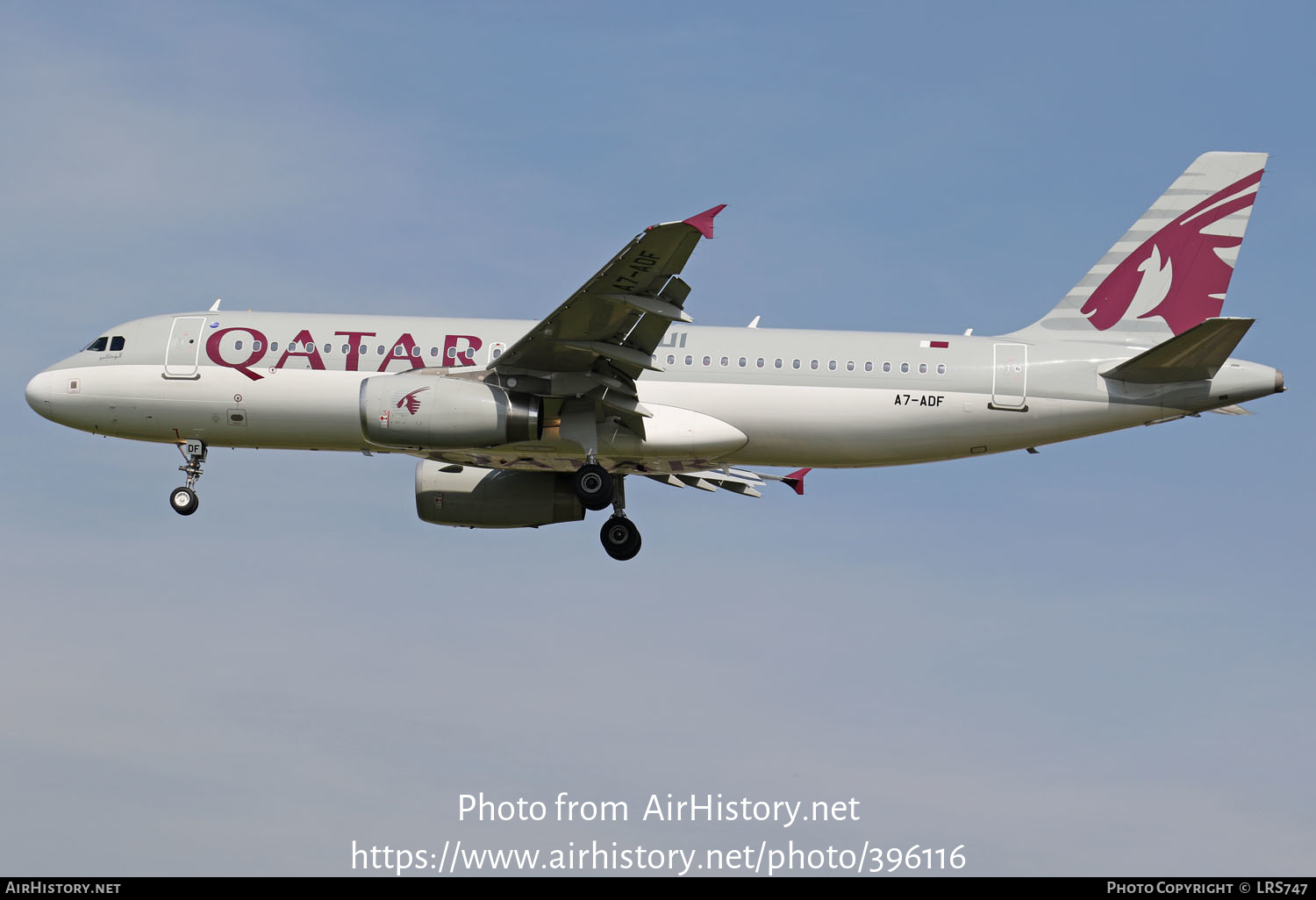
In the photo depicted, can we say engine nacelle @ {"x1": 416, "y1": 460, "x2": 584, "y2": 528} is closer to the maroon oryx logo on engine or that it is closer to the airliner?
the airliner

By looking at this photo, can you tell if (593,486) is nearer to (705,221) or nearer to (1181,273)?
(705,221)

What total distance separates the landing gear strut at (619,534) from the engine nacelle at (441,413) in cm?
458

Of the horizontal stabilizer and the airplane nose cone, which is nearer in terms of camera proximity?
the horizontal stabilizer

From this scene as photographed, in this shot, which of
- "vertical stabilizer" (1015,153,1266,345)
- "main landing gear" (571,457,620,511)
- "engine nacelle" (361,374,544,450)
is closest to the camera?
"engine nacelle" (361,374,544,450)

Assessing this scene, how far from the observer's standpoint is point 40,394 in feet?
127

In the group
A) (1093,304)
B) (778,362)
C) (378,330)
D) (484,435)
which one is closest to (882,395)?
(778,362)

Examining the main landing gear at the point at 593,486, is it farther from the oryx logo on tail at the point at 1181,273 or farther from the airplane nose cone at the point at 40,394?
the airplane nose cone at the point at 40,394

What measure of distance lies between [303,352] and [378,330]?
5.83 feet

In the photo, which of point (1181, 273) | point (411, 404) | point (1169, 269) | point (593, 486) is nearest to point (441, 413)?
point (411, 404)

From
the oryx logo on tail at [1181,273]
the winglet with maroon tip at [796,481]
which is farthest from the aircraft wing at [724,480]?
the oryx logo on tail at [1181,273]

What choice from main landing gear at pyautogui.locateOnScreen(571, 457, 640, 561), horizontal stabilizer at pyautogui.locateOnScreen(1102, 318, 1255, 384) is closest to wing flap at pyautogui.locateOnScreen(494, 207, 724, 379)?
main landing gear at pyautogui.locateOnScreen(571, 457, 640, 561)

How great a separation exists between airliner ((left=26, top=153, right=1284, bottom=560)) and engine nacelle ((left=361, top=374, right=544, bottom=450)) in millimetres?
42

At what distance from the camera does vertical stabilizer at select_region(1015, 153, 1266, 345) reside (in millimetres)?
38438

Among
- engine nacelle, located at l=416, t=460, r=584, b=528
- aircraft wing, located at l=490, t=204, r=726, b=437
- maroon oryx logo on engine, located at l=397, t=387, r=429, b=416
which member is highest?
aircraft wing, located at l=490, t=204, r=726, b=437
